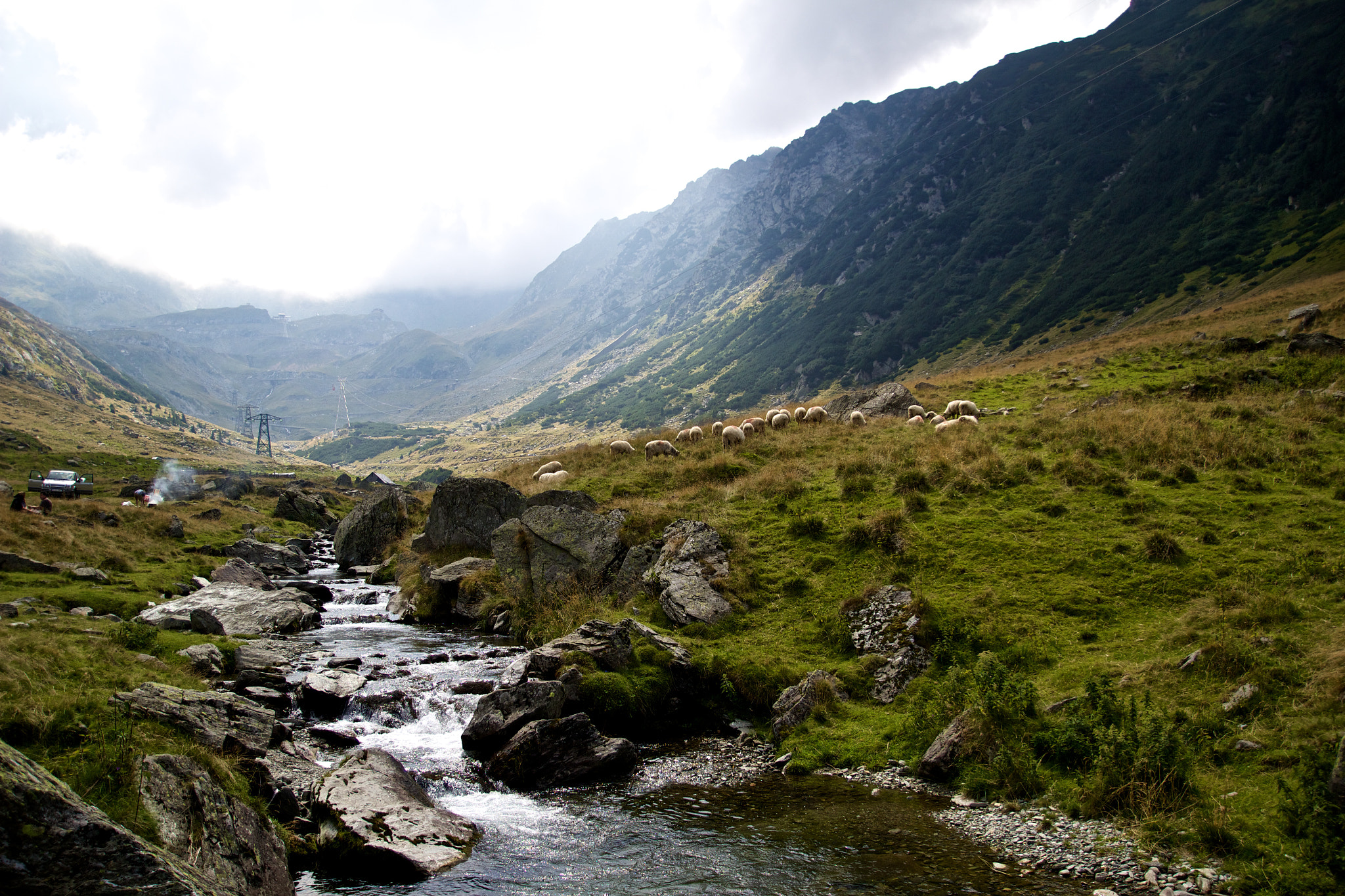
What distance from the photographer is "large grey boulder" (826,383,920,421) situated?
120 feet

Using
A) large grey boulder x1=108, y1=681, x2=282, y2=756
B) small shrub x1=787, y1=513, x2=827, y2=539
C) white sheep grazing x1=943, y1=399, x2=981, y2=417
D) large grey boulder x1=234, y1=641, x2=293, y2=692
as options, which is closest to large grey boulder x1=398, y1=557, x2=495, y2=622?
large grey boulder x1=234, y1=641, x2=293, y2=692

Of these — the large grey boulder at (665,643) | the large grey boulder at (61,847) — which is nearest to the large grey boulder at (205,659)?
the large grey boulder at (665,643)

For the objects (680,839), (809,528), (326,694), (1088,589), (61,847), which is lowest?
(680,839)

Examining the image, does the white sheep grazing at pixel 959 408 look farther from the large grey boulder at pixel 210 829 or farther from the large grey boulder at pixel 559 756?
the large grey boulder at pixel 210 829

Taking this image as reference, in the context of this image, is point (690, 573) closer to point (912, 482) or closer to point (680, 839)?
point (912, 482)

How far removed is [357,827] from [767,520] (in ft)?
50.9

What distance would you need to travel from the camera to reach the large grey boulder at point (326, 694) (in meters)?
16.0

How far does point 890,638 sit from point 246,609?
2309 centimetres

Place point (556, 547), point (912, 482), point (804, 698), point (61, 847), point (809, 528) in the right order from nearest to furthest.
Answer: point (61, 847), point (804, 698), point (809, 528), point (912, 482), point (556, 547)

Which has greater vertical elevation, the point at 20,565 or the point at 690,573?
the point at 20,565

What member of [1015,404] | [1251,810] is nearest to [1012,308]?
[1015,404]

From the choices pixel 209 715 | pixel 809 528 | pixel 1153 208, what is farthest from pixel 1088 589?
pixel 1153 208

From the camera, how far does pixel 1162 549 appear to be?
15719 millimetres

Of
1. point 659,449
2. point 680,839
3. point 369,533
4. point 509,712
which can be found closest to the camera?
point 680,839
